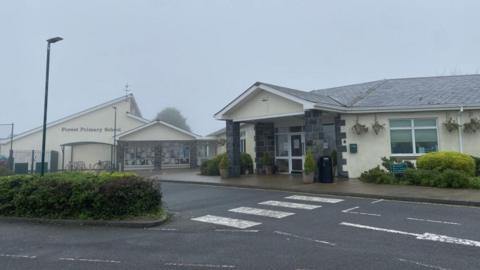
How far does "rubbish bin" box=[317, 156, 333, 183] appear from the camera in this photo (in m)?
14.0

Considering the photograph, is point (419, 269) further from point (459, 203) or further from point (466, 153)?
point (466, 153)

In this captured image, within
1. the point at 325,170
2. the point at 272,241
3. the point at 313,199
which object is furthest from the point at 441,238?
the point at 325,170

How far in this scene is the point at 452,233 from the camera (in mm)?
6426

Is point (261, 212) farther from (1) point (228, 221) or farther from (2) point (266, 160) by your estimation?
(2) point (266, 160)

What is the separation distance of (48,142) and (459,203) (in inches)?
1180

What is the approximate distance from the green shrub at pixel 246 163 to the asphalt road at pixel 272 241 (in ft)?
33.7

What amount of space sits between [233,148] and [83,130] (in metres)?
18.5

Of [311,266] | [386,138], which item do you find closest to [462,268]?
[311,266]

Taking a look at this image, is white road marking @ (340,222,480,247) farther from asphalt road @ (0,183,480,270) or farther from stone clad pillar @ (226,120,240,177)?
stone clad pillar @ (226,120,240,177)

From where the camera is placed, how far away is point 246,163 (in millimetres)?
19953

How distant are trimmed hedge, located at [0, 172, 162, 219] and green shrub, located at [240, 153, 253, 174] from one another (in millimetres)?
11282

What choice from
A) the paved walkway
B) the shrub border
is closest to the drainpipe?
the paved walkway

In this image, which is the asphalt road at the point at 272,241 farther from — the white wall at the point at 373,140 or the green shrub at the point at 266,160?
the green shrub at the point at 266,160

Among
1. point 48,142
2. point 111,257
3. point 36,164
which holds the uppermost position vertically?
point 48,142
